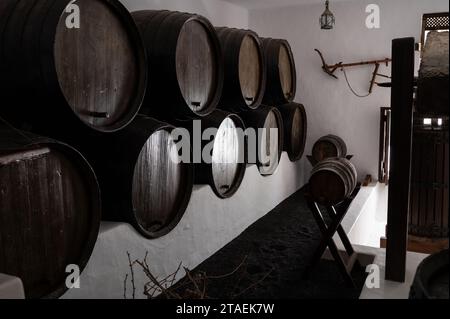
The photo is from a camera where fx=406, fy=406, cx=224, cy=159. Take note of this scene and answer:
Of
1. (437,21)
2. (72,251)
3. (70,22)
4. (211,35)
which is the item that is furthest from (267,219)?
(437,21)

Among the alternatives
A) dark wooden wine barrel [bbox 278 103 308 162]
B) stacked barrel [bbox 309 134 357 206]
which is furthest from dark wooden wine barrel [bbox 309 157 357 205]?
dark wooden wine barrel [bbox 278 103 308 162]

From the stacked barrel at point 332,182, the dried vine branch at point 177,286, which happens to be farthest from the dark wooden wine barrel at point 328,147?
the dried vine branch at point 177,286

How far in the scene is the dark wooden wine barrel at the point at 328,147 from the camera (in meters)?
5.99

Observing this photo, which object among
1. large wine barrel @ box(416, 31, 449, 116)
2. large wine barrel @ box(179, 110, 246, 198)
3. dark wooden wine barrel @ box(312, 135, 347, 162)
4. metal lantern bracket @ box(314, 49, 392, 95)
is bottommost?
dark wooden wine barrel @ box(312, 135, 347, 162)

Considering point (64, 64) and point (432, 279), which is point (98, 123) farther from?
point (432, 279)

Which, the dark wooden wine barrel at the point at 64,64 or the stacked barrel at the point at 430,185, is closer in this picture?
the dark wooden wine barrel at the point at 64,64

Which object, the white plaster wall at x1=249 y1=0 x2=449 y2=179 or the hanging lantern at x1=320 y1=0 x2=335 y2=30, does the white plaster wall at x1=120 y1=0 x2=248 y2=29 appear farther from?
the hanging lantern at x1=320 y1=0 x2=335 y2=30

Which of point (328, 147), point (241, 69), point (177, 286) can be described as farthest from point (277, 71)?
point (177, 286)

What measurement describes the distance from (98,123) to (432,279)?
1725mm

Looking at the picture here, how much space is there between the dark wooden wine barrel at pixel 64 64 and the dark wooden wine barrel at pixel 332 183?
4.86 ft

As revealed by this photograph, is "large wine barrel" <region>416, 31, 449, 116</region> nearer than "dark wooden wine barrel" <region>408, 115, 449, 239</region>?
Yes

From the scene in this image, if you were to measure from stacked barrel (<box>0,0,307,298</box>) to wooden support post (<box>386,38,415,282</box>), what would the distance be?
4.45 ft

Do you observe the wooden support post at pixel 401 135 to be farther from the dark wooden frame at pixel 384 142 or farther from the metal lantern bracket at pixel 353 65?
the dark wooden frame at pixel 384 142

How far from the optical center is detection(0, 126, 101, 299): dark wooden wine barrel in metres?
1.62
